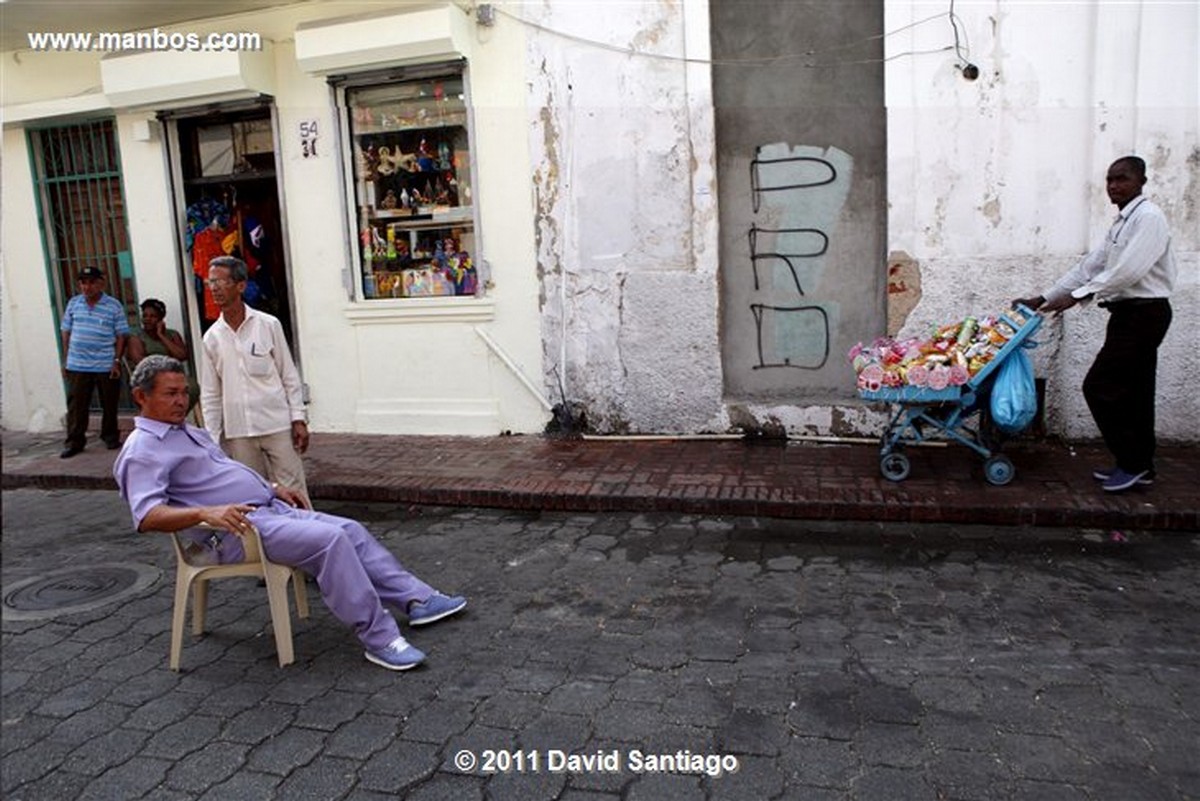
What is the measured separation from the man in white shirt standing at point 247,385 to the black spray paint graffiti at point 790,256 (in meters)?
4.25

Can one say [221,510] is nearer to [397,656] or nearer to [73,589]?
[397,656]

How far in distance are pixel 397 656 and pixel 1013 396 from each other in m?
4.02

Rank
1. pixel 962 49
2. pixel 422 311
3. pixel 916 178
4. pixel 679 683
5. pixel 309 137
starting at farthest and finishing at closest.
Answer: pixel 309 137, pixel 422 311, pixel 916 178, pixel 962 49, pixel 679 683

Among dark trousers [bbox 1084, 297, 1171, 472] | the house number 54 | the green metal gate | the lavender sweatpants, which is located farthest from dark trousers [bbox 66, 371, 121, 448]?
dark trousers [bbox 1084, 297, 1171, 472]

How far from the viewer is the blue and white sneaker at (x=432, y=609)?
14.1ft

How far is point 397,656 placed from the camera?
12.6ft

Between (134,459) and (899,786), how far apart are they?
3.16 meters

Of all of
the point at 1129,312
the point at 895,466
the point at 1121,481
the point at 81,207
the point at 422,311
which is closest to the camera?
the point at 1129,312

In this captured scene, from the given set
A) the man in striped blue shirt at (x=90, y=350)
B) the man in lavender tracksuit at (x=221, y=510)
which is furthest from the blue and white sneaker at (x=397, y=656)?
the man in striped blue shirt at (x=90, y=350)

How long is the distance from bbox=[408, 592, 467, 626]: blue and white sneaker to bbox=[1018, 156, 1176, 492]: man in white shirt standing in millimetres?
4122

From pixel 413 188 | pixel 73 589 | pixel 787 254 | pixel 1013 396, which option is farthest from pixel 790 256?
pixel 73 589

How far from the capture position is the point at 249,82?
8312 millimetres

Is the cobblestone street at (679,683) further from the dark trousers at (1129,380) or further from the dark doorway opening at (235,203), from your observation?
the dark doorway opening at (235,203)

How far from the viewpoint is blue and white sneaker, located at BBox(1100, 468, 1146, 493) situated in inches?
222
